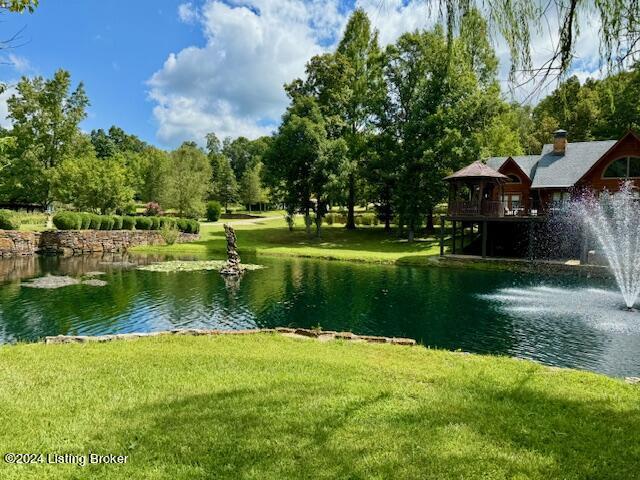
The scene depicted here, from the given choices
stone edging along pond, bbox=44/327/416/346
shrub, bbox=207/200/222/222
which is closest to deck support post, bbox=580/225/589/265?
stone edging along pond, bbox=44/327/416/346

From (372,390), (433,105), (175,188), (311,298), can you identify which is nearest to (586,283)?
(311,298)

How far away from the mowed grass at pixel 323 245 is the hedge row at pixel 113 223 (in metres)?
2.38

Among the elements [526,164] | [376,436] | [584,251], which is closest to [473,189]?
[526,164]

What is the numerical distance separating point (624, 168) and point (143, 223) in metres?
37.0

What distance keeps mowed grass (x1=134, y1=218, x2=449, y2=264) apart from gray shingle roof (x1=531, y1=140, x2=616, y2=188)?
9.32 meters

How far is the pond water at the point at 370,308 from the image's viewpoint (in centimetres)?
1219

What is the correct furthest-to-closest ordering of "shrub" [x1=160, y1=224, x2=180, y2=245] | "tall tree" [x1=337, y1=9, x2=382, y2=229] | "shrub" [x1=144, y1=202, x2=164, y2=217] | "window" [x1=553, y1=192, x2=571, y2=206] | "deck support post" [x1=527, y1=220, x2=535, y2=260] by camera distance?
"shrub" [x1=144, y1=202, x2=164, y2=217]
"tall tree" [x1=337, y1=9, x2=382, y2=229]
"shrub" [x1=160, y1=224, x2=180, y2=245]
"window" [x1=553, y1=192, x2=571, y2=206]
"deck support post" [x1=527, y1=220, x2=535, y2=260]

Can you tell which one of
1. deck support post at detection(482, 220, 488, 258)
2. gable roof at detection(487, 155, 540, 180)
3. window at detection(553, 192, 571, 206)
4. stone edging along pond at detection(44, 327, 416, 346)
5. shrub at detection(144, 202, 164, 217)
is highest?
gable roof at detection(487, 155, 540, 180)

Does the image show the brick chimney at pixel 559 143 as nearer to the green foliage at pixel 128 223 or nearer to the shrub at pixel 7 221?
the green foliage at pixel 128 223

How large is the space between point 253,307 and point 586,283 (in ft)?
53.4

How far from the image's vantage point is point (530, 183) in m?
34.2

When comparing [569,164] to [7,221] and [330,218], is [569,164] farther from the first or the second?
[7,221]

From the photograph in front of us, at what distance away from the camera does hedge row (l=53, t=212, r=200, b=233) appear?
33625 millimetres

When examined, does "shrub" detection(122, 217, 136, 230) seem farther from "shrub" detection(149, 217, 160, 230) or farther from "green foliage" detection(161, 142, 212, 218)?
"green foliage" detection(161, 142, 212, 218)
